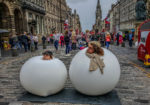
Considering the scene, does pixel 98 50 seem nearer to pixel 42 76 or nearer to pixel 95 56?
pixel 95 56

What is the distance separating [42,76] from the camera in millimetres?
3594

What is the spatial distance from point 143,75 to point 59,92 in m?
3.43

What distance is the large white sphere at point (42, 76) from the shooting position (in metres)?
3.61

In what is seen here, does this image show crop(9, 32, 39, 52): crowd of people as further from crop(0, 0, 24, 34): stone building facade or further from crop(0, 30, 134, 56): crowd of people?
crop(0, 0, 24, 34): stone building facade

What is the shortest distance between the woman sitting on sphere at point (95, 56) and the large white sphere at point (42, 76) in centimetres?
83

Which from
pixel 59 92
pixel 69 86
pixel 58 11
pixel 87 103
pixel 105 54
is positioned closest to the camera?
pixel 87 103

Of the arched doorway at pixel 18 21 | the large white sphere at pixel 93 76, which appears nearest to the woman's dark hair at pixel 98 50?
the large white sphere at pixel 93 76

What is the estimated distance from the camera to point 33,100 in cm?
361

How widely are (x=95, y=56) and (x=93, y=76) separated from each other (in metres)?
0.45

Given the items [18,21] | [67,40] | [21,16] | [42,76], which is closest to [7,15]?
[18,21]

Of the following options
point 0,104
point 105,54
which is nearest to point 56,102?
point 0,104

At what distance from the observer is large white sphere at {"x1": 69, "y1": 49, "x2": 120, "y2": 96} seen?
3459 mm

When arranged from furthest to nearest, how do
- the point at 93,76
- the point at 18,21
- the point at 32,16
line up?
1. the point at 32,16
2. the point at 18,21
3. the point at 93,76

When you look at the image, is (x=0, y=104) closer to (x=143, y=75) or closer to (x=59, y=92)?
(x=59, y=92)
